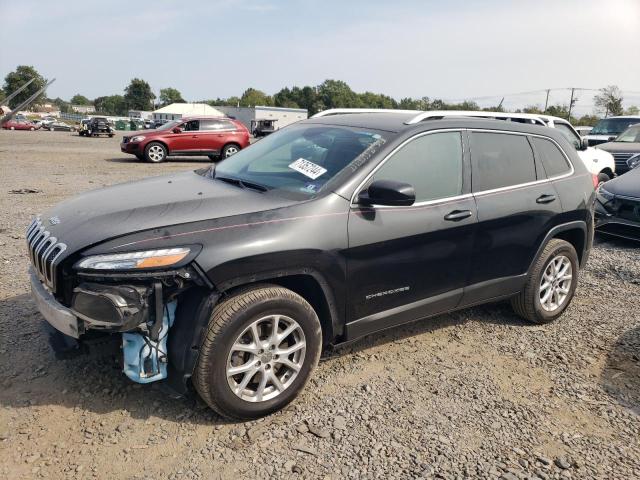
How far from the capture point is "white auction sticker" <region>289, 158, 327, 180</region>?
11.1 feet

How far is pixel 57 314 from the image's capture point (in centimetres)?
271

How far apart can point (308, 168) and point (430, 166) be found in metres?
0.87

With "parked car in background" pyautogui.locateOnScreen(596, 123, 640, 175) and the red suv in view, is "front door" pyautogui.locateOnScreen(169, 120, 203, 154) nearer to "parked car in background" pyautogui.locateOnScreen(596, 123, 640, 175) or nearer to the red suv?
the red suv

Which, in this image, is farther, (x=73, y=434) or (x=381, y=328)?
(x=381, y=328)

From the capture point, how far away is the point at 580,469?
2.67 meters

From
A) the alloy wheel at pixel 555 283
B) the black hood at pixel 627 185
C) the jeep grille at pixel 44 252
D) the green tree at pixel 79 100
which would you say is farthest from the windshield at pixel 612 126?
the green tree at pixel 79 100

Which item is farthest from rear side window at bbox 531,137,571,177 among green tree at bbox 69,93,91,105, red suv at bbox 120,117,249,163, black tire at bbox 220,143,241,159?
green tree at bbox 69,93,91,105

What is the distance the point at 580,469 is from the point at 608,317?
240 cm

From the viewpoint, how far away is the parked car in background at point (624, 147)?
11352 millimetres

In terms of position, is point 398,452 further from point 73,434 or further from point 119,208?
point 119,208

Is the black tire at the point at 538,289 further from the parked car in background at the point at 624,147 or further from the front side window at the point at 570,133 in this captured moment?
the parked car in background at the point at 624,147

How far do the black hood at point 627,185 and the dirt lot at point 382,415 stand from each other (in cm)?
331

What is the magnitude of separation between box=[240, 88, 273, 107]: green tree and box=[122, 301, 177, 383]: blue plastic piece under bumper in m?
134

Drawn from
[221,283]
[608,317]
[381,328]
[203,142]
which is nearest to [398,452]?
[381,328]
